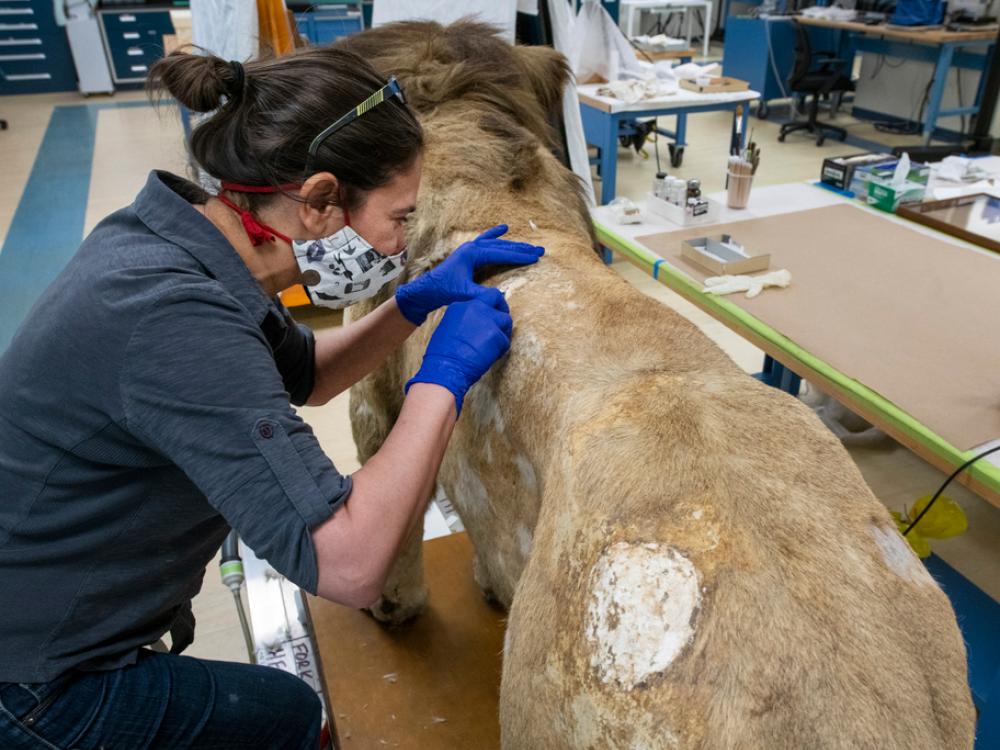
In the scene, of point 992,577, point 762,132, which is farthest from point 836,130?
point 992,577

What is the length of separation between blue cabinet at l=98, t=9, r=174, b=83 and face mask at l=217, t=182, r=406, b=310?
28.6 feet

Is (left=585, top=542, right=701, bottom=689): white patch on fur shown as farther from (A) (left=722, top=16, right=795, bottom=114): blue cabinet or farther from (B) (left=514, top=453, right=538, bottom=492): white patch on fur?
(A) (left=722, top=16, right=795, bottom=114): blue cabinet

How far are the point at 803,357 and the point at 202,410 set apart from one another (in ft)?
4.74

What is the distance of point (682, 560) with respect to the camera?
73 centimetres

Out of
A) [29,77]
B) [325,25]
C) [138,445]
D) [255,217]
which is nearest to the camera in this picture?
[138,445]

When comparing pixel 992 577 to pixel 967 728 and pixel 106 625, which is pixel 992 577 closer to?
pixel 967 728

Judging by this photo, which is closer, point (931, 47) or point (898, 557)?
point (898, 557)

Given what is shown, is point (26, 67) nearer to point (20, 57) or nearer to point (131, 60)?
point (20, 57)

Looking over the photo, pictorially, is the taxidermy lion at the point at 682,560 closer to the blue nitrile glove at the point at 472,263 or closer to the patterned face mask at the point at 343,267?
the blue nitrile glove at the point at 472,263

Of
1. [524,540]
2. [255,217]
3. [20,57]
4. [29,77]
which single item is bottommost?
[29,77]

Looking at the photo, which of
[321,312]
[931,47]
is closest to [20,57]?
[321,312]

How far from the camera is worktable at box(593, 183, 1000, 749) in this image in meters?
1.56

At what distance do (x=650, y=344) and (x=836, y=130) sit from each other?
732cm

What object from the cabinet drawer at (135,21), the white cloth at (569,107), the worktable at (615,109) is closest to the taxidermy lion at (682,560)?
Answer: the white cloth at (569,107)
